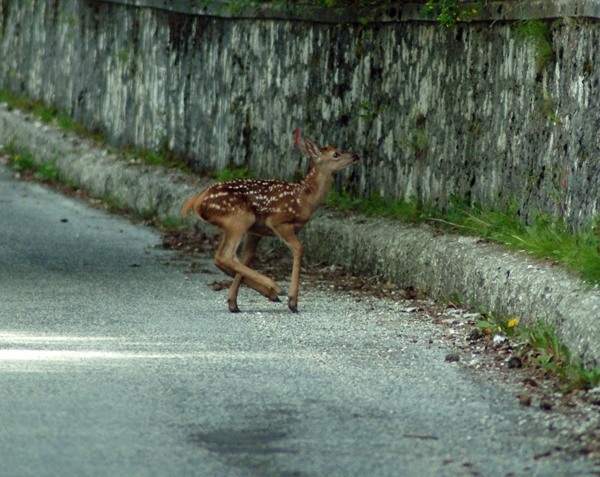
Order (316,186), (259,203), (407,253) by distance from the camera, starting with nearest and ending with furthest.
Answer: (259,203) < (316,186) < (407,253)

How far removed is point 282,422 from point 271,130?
21.2 ft

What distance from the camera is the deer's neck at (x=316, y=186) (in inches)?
336

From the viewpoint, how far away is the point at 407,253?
28.9ft

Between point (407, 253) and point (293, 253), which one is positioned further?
point (407, 253)

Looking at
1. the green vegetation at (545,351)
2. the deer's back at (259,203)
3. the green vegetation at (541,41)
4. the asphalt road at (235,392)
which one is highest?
the green vegetation at (541,41)

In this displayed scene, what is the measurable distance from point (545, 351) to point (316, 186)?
290 cm

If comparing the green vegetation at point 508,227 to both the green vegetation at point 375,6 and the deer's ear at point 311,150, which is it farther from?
the green vegetation at point 375,6

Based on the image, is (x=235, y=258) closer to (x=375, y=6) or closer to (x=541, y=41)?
(x=541, y=41)

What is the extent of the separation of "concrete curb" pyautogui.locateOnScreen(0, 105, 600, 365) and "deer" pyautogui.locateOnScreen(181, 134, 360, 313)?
0.92m

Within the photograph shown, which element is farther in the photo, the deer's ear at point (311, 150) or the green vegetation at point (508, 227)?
the deer's ear at point (311, 150)

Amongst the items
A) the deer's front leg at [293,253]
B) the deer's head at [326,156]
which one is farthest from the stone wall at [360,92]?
the deer's front leg at [293,253]

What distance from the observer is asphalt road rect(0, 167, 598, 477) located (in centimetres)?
461

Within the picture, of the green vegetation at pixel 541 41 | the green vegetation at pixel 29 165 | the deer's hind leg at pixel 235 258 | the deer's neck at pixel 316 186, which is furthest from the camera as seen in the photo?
the green vegetation at pixel 29 165

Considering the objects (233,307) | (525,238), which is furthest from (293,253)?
(525,238)
